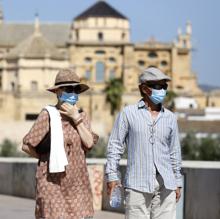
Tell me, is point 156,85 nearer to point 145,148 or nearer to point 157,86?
point 157,86

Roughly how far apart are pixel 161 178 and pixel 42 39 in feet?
309

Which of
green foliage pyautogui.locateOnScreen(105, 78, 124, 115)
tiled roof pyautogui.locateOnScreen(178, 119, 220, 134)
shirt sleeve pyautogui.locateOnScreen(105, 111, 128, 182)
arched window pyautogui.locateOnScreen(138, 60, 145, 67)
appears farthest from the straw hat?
arched window pyautogui.locateOnScreen(138, 60, 145, 67)

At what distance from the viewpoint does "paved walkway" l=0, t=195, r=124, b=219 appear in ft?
41.2

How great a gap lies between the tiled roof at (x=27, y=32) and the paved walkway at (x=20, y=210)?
94286 mm

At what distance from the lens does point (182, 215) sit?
1158 centimetres

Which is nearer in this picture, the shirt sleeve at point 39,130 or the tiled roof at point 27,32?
the shirt sleeve at point 39,130

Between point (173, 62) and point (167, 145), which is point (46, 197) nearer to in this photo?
point (167, 145)

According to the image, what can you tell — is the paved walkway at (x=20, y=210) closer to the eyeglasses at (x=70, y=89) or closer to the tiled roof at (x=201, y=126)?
the eyeglasses at (x=70, y=89)

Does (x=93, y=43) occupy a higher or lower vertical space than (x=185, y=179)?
higher

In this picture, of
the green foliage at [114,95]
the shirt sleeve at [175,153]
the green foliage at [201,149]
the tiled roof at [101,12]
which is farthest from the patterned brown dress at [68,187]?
the tiled roof at [101,12]

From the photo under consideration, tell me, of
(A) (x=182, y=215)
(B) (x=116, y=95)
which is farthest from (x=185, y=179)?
(B) (x=116, y=95)

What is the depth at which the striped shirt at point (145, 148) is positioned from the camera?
7.60 m

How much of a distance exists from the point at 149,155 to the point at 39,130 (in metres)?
0.93

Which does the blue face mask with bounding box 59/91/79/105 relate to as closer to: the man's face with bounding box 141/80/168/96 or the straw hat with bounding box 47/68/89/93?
the straw hat with bounding box 47/68/89/93
